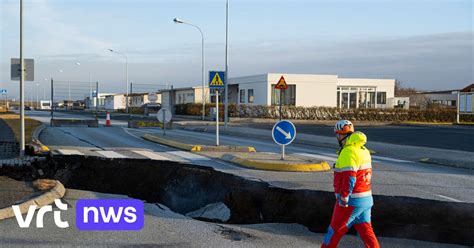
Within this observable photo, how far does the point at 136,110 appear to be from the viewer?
6638 centimetres

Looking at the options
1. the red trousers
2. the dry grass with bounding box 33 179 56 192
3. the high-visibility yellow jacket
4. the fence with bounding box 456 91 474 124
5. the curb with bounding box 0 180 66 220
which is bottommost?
the curb with bounding box 0 180 66 220

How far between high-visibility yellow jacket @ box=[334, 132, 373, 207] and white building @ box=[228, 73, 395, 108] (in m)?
41.9

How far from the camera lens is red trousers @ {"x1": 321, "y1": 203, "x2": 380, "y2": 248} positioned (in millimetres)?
4898

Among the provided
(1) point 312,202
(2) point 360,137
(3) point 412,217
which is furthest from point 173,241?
(3) point 412,217

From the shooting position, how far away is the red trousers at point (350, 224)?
4.90 meters

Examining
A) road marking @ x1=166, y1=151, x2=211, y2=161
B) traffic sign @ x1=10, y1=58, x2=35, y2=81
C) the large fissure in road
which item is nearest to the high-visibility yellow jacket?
the large fissure in road

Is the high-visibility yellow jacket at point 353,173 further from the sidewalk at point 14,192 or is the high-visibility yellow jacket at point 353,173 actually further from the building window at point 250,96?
the building window at point 250,96

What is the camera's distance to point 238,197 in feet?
28.5

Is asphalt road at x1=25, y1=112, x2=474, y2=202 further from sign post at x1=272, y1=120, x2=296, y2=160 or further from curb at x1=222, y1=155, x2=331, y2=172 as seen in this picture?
sign post at x1=272, y1=120, x2=296, y2=160

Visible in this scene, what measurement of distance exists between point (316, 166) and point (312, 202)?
12.5 feet

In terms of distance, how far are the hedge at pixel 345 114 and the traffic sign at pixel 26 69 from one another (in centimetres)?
3147

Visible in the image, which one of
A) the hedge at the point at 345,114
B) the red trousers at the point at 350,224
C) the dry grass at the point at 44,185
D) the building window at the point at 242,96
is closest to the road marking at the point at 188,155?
the dry grass at the point at 44,185

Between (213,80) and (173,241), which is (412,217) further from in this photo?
(213,80)

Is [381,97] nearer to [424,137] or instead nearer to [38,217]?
[424,137]
